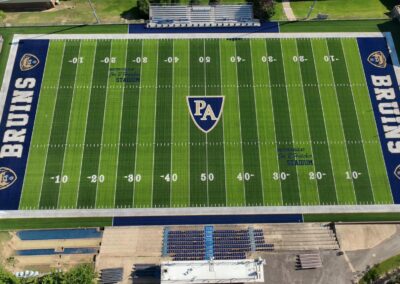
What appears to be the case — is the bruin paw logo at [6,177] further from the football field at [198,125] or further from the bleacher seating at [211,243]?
the bleacher seating at [211,243]

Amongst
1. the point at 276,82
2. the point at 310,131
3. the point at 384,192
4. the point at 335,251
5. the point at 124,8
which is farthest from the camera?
the point at 124,8

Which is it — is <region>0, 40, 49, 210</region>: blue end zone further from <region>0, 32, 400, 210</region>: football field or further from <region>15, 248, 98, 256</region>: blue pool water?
<region>15, 248, 98, 256</region>: blue pool water

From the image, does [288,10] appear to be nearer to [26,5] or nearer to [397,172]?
[397,172]

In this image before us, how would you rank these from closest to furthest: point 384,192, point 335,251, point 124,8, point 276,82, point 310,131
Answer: point 335,251
point 384,192
point 310,131
point 276,82
point 124,8

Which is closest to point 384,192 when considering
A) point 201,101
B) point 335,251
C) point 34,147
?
point 335,251

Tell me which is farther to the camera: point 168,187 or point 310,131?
point 310,131

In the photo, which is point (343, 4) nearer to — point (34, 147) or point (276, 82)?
point (276, 82)

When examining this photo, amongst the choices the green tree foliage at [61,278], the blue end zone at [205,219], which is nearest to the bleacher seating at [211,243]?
the blue end zone at [205,219]
